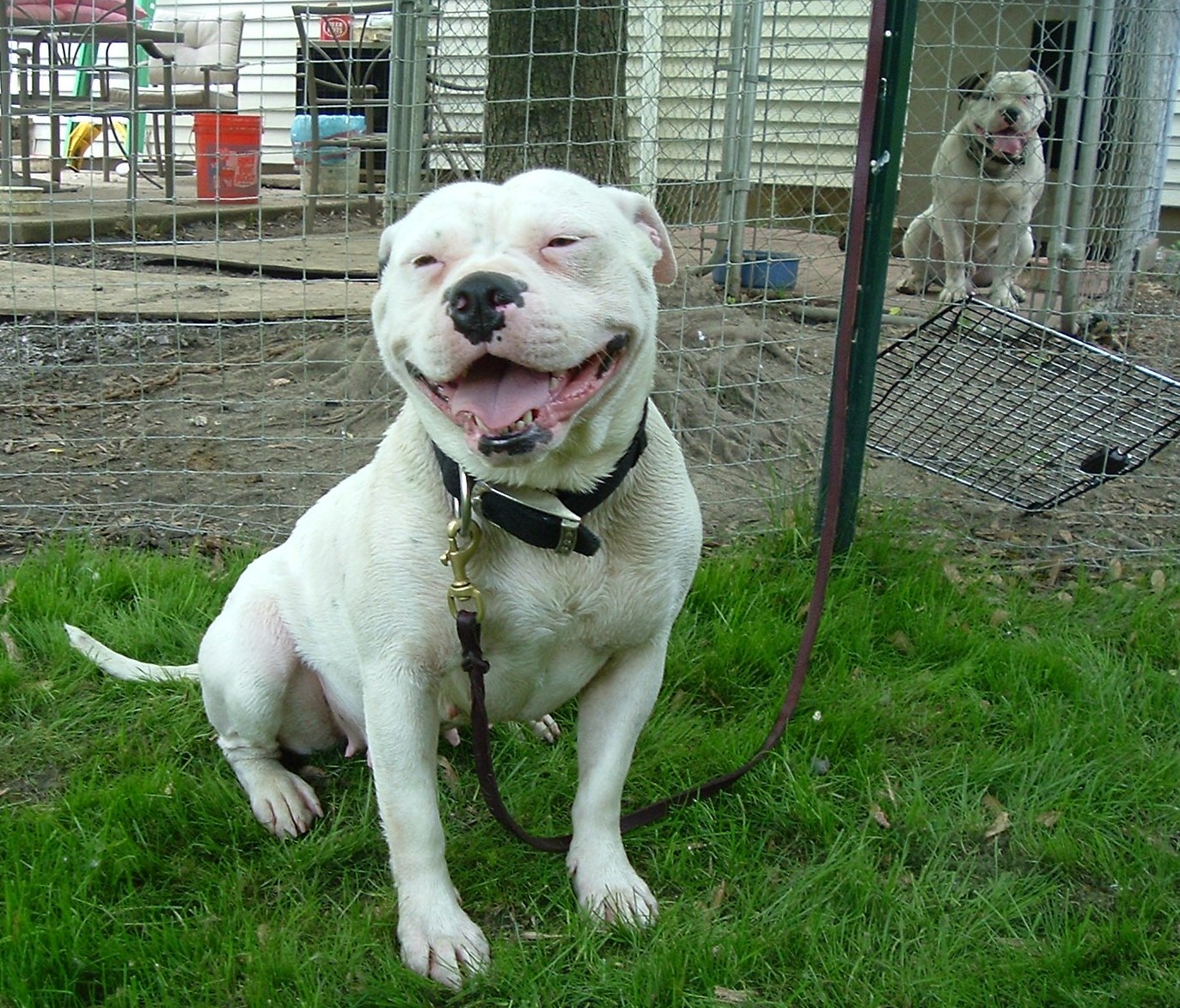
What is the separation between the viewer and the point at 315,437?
4.63 metres

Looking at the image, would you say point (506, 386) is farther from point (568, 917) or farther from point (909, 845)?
point (909, 845)

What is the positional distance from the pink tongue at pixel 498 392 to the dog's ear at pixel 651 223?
0.48 m

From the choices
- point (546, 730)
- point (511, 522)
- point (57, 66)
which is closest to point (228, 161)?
point (57, 66)

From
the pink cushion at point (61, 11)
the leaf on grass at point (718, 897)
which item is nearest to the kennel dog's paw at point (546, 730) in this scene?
the leaf on grass at point (718, 897)

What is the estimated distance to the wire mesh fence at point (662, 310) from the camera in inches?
174

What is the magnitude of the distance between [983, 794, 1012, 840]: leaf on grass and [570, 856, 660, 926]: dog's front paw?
830 mm

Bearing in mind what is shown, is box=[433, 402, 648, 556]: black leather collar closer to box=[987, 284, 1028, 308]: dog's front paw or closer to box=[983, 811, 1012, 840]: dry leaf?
box=[983, 811, 1012, 840]: dry leaf

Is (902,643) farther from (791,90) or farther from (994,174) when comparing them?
(791,90)

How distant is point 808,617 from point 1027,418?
2.22 meters

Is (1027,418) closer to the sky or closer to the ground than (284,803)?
closer to the sky

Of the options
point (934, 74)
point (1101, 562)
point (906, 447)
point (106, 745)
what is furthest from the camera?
point (934, 74)

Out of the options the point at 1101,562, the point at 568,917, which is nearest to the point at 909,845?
the point at 568,917

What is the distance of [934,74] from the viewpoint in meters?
9.13

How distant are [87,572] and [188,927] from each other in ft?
5.62
